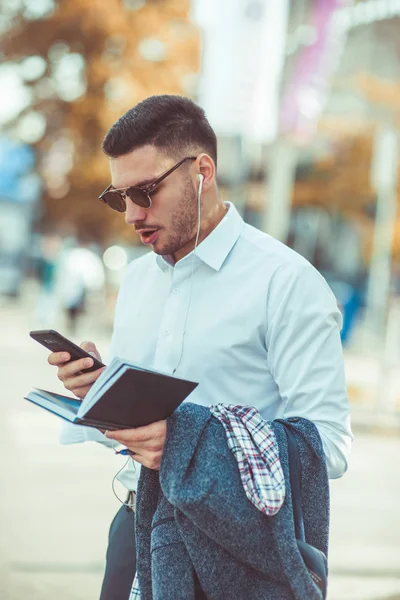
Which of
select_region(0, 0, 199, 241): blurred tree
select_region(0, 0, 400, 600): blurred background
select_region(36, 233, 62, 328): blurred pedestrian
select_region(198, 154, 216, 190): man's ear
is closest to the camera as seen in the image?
select_region(198, 154, 216, 190): man's ear

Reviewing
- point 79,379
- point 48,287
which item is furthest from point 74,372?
point 48,287

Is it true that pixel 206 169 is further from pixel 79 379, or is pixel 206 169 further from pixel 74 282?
pixel 74 282

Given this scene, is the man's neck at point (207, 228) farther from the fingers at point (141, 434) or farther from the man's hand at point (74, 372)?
the fingers at point (141, 434)

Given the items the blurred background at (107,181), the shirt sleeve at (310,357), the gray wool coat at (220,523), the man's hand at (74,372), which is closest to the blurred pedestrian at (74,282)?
the blurred background at (107,181)

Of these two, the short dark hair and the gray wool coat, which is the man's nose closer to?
the short dark hair

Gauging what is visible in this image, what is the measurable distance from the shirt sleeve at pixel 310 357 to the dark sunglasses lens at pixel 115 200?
0.58m

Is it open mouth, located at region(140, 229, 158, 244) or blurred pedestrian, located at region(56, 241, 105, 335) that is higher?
blurred pedestrian, located at region(56, 241, 105, 335)

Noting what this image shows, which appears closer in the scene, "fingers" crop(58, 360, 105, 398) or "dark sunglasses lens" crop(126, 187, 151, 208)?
"fingers" crop(58, 360, 105, 398)

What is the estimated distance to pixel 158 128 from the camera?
2420 mm

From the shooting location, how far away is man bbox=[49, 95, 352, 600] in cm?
217

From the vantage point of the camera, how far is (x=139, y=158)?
95.7 inches

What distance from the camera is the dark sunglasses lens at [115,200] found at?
257cm

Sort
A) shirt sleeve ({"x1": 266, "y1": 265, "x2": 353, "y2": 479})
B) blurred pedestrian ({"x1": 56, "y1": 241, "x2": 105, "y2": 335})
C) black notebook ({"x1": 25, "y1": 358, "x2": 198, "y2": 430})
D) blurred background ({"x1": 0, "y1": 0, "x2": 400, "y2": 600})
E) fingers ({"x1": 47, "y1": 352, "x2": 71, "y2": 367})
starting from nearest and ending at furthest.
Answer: black notebook ({"x1": 25, "y1": 358, "x2": 198, "y2": 430}), shirt sleeve ({"x1": 266, "y1": 265, "x2": 353, "y2": 479}), fingers ({"x1": 47, "y1": 352, "x2": 71, "y2": 367}), blurred background ({"x1": 0, "y1": 0, "x2": 400, "y2": 600}), blurred pedestrian ({"x1": 56, "y1": 241, "x2": 105, "y2": 335})

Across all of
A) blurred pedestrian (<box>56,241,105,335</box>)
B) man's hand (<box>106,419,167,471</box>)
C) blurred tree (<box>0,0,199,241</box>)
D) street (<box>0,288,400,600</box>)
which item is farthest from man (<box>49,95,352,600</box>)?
blurred tree (<box>0,0,199,241</box>)
